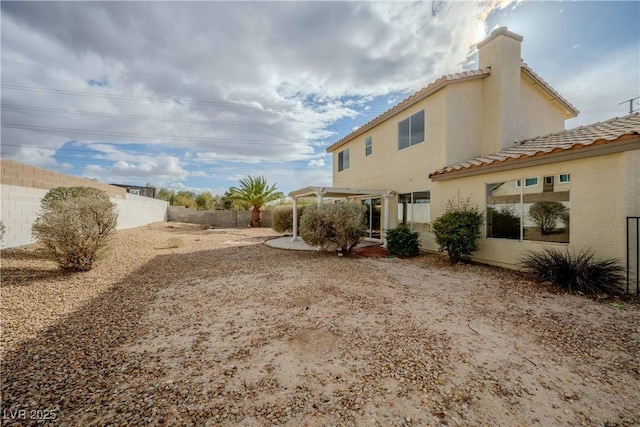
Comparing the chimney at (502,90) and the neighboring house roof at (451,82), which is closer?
the neighboring house roof at (451,82)

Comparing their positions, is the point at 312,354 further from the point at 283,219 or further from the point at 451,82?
the point at 283,219

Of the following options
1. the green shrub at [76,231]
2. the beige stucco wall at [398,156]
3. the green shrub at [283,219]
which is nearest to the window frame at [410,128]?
the beige stucco wall at [398,156]

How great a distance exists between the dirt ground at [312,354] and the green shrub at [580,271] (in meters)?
0.56

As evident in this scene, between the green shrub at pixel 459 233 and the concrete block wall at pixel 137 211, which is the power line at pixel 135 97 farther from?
the green shrub at pixel 459 233

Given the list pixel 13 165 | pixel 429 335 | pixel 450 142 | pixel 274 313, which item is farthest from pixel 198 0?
pixel 429 335

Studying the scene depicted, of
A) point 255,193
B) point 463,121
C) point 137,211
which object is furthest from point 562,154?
point 137,211

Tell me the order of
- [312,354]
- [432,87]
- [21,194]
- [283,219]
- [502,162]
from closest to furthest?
[312,354] → [502,162] → [21,194] → [432,87] → [283,219]

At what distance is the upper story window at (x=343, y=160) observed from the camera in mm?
16406

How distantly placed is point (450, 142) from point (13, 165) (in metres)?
15.3

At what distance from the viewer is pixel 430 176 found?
992 cm

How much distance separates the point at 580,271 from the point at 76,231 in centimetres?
1153

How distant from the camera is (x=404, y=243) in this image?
9.71 meters

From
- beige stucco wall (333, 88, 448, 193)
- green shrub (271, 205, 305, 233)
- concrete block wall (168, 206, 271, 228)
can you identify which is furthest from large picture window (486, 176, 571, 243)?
concrete block wall (168, 206, 271, 228)

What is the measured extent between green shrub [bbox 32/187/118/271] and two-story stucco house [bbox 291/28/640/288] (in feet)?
24.3
